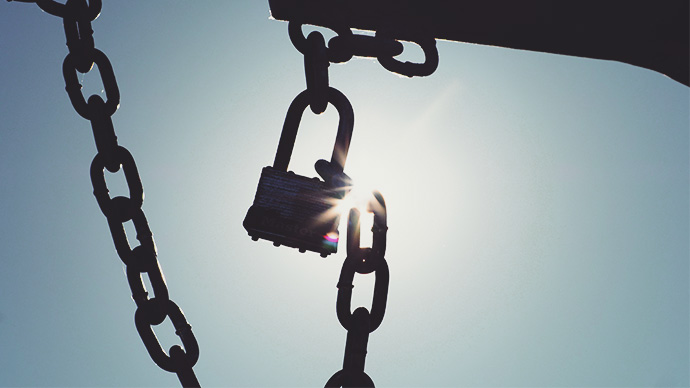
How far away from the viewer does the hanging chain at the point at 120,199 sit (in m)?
1.51

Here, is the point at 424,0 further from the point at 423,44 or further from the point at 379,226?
the point at 379,226

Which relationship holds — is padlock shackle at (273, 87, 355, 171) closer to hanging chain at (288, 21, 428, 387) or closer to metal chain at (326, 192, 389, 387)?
hanging chain at (288, 21, 428, 387)

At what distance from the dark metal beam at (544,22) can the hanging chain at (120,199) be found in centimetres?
52

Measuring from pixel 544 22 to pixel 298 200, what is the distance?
843 mm

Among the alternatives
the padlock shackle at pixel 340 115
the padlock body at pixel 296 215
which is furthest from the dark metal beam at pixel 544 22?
the padlock body at pixel 296 215

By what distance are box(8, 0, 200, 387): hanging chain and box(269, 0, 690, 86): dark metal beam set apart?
0.52m

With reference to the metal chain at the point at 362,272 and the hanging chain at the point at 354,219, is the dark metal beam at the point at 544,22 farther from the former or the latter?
the metal chain at the point at 362,272

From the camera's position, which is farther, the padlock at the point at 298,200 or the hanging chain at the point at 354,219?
the padlock at the point at 298,200

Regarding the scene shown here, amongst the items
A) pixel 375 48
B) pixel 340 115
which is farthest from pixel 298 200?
pixel 375 48

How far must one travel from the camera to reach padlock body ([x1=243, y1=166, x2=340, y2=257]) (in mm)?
1522

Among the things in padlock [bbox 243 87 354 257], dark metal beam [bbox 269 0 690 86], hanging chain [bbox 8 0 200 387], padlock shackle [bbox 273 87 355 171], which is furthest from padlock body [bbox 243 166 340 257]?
dark metal beam [bbox 269 0 690 86]

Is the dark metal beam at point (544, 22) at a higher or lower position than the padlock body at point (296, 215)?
higher

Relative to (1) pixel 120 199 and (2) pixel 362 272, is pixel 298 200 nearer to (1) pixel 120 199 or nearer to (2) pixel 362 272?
(2) pixel 362 272

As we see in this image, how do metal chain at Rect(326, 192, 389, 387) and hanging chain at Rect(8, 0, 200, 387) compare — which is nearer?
metal chain at Rect(326, 192, 389, 387)
